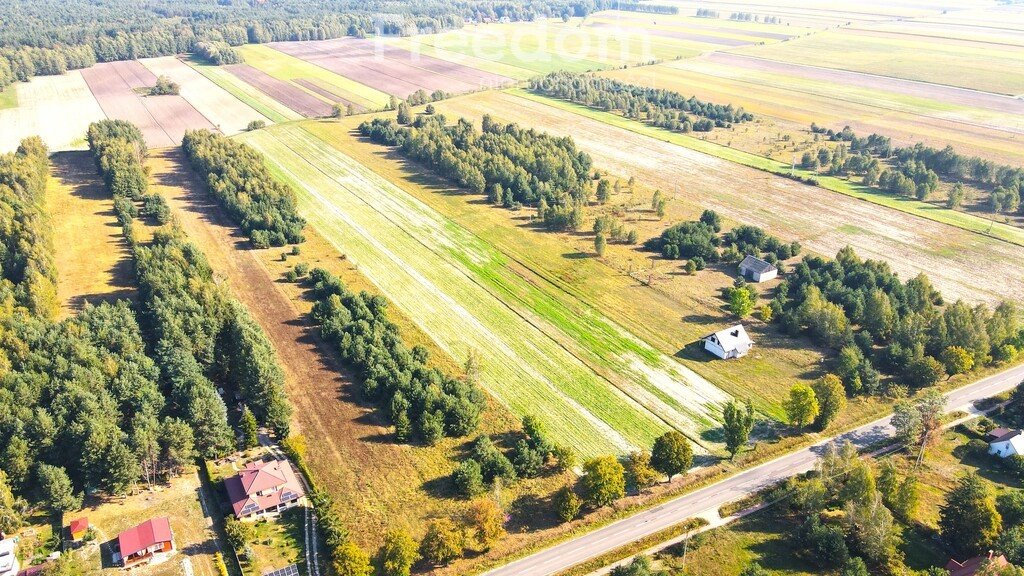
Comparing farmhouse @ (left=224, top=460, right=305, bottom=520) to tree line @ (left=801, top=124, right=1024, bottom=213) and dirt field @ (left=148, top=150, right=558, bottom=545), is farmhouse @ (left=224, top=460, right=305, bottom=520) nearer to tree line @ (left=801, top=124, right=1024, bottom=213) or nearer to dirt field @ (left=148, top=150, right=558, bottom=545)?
dirt field @ (left=148, top=150, right=558, bottom=545)

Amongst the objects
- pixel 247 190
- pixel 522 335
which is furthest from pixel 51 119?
pixel 522 335

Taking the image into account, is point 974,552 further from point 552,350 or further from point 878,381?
point 552,350

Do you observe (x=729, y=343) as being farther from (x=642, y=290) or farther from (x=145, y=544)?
(x=145, y=544)

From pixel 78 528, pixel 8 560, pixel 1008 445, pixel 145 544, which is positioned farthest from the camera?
pixel 1008 445

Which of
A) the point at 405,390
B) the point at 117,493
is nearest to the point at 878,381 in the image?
the point at 405,390

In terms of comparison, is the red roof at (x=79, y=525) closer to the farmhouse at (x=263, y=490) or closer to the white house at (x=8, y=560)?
the white house at (x=8, y=560)

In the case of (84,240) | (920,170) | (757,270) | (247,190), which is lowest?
(757,270)
